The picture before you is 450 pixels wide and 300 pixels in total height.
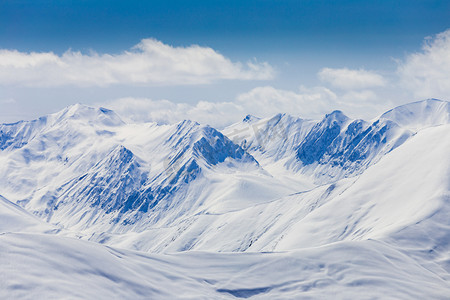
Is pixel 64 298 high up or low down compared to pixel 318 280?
down

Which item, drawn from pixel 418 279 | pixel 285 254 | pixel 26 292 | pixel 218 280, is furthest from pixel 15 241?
pixel 418 279

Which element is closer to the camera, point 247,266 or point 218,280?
point 218,280

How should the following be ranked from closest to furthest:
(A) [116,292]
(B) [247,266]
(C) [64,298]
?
(C) [64,298]
(A) [116,292]
(B) [247,266]

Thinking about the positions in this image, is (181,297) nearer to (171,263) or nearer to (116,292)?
(116,292)

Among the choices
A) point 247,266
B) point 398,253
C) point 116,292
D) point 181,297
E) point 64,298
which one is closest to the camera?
point 64,298

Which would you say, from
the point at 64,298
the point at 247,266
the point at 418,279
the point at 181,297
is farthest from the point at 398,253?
the point at 64,298

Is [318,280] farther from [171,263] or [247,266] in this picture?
[171,263]

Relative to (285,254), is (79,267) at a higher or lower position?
lower

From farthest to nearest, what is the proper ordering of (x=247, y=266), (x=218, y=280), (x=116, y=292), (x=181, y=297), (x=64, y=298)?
(x=247, y=266), (x=218, y=280), (x=181, y=297), (x=116, y=292), (x=64, y=298)

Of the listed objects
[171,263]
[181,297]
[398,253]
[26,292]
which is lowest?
[26,292]
